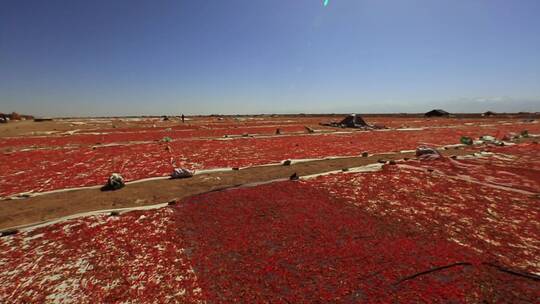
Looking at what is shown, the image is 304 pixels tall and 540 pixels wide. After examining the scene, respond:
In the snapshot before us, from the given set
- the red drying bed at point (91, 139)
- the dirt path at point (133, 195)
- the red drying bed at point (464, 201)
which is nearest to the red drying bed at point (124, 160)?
the dirt path at point (133, 195)

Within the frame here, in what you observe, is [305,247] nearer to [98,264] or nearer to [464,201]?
[98,264]

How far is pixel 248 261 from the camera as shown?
7535 mm

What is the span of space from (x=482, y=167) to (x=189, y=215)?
17827 mm

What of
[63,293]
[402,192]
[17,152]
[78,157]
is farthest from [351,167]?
[17,152]

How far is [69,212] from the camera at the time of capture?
464 inches

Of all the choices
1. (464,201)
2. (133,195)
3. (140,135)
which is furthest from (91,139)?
(464,201)

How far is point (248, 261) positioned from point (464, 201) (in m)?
9.75

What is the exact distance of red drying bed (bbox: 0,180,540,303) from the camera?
20.3 feet

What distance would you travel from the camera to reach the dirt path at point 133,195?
1178 cm

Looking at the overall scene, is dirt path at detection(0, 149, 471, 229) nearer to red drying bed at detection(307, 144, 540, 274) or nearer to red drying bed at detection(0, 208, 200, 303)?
red drying bed at detection(0, 208, 200, 303)

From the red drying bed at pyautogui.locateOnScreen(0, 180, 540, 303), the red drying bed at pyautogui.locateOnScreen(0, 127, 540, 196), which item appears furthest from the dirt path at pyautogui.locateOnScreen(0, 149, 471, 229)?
the red drying bed at pyautogui.locateOnScreen(0, 127, 540, 196)

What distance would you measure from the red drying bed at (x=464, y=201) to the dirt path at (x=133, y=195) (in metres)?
3.67

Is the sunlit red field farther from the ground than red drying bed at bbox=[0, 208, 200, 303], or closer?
farther from the ground

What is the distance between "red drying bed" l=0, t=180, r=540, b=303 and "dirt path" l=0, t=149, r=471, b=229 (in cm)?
200
